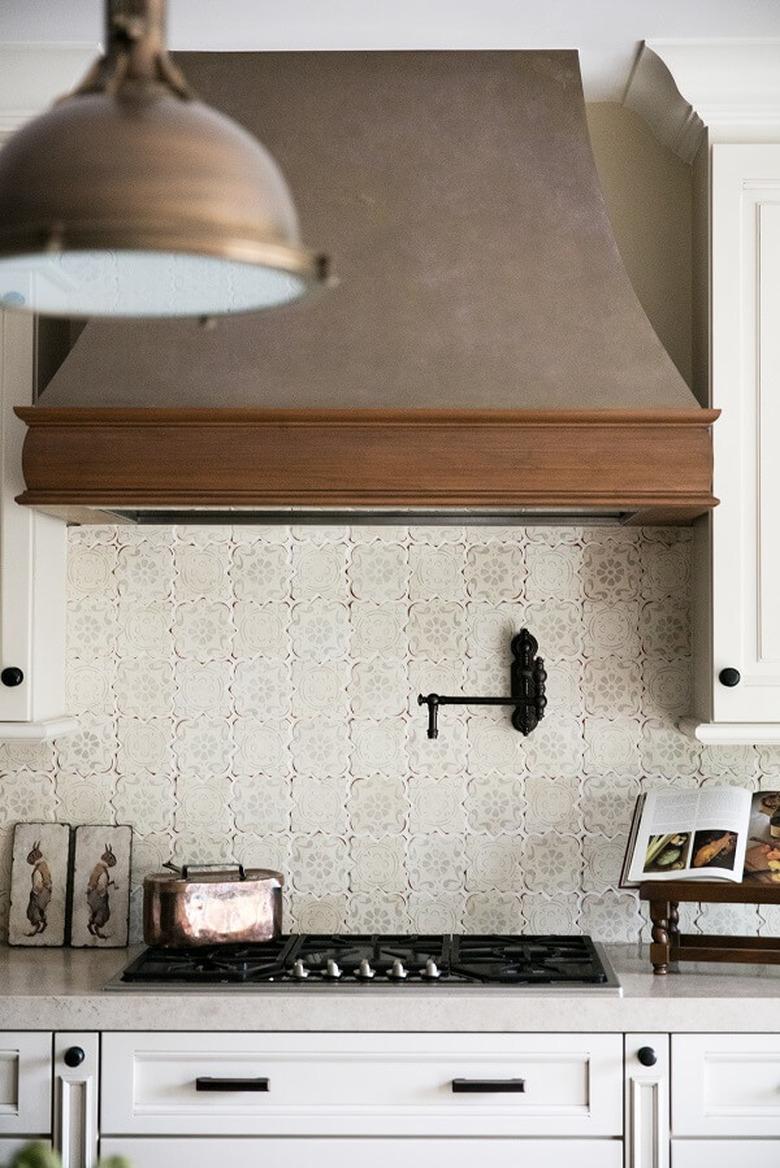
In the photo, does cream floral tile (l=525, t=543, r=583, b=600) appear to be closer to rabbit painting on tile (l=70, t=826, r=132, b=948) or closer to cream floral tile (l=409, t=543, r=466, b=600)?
cream floral tile (l=409, t=543, r=466, b=600)

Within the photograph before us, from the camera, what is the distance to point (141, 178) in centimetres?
115

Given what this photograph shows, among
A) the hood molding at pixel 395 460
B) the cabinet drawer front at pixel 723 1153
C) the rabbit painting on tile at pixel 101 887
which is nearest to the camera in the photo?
the cabinet drawer front at pixel 723 1153

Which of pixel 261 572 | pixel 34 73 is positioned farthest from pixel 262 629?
pixel 34 73

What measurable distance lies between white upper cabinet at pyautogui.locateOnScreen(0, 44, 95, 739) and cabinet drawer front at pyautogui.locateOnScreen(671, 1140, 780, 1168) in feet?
4.66

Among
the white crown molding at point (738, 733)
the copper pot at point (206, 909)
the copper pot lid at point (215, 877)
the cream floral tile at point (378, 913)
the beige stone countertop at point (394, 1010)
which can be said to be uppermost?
the white crown molding at point (738, 733)

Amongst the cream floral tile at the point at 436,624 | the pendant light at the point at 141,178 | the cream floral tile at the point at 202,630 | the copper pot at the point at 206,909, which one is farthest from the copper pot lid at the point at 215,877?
the pendant light at the point at 141,178

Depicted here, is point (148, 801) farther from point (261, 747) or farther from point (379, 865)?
point (379, 865)

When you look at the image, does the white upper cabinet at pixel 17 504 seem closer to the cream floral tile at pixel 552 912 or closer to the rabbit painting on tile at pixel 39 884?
the rabbit painting on tile at pixel 39 884

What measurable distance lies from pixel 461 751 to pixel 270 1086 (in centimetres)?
84

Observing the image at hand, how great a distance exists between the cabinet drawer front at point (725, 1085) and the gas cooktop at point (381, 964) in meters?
0.18

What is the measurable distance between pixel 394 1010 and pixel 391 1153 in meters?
0.25

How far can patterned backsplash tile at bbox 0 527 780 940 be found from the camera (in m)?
3.04

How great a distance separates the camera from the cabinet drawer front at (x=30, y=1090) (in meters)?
2.53

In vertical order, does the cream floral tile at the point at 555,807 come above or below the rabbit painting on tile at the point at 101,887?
above
